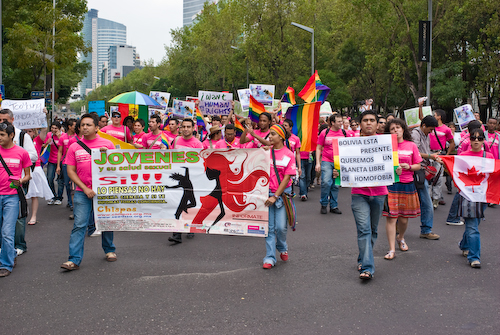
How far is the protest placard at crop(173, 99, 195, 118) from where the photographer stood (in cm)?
→ 1655

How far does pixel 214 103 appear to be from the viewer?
53.4 ft

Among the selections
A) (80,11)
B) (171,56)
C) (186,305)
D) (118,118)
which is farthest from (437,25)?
(171,56)

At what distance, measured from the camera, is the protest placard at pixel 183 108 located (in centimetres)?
1655

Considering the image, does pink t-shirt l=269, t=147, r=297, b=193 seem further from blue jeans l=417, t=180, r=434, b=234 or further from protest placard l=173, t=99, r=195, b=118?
protest placard l=173, t=99, r=195, b=118

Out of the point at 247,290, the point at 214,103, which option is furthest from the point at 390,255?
the point at 214,103

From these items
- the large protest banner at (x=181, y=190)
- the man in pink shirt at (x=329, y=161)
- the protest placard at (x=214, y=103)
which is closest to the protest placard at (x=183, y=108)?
the protest placard at (x=214, y=103)

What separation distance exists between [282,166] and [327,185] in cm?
374

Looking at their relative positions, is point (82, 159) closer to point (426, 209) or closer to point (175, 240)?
point (175, 240)

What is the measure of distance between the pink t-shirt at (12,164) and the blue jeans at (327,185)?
5444mm

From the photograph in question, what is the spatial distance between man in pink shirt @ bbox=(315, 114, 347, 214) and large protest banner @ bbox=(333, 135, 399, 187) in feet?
12.7

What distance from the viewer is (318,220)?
29.4ft

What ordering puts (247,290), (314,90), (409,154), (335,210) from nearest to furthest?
(247,290)
(409,154)
(335,210)
(314,90)

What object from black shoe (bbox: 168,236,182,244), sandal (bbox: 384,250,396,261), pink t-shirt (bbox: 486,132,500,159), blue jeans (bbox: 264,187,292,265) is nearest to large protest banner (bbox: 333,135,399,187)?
blue jeans (bbox: 264,187,292,265)

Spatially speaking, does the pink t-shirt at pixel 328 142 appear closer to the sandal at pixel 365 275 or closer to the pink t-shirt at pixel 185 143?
the pink t-shirt at pixel 185 143
